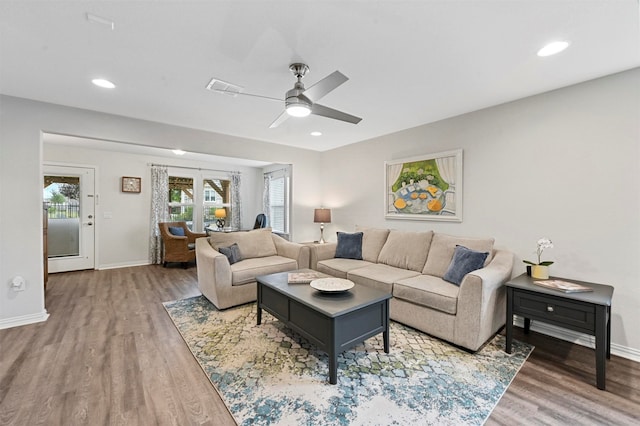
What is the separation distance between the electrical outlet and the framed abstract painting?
4476 millimetres

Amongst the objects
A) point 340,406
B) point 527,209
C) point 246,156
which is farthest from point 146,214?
point 527,209

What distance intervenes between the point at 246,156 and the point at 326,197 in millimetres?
1750

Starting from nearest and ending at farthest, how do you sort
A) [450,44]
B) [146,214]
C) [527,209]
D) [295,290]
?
[450,44] < [295,290] < [527,209] < [146,214]

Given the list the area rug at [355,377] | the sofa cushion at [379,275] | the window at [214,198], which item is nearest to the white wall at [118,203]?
the window at [214,198]

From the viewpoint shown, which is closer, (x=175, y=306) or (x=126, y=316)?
(x=126, y=316)

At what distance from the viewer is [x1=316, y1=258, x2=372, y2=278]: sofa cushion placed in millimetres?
3445

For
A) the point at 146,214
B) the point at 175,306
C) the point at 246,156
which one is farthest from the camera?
the point at 146,214

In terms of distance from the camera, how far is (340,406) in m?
1.71

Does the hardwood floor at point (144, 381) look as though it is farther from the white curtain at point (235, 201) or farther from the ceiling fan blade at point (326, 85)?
the white curtain at point (235, 201)

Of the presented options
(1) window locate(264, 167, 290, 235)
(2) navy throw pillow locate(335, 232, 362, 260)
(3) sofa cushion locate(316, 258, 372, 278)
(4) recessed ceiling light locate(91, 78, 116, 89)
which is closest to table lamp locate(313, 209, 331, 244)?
(2) navy throw pillow locate(335, 232, 362, 260)

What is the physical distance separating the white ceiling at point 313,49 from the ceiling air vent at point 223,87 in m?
0.08

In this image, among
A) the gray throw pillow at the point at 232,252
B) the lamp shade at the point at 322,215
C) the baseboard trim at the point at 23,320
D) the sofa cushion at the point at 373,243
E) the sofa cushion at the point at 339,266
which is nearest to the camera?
the baseboard trim at the point at 23,320

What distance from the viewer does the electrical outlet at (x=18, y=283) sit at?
2852 mm

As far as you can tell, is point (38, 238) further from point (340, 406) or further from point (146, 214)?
point (340, 406)
